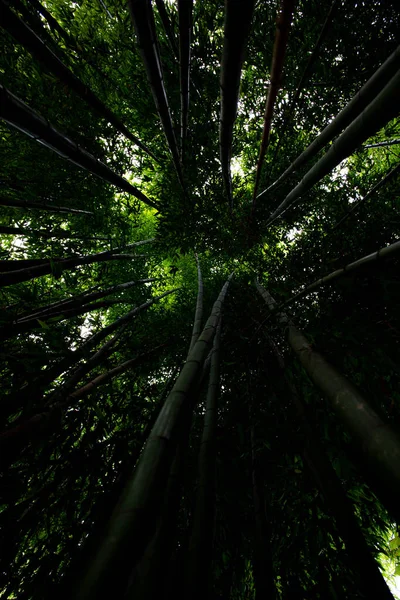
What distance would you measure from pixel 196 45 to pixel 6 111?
116 inches

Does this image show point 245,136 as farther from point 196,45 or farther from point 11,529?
point 11,529

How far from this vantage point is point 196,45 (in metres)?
3.04

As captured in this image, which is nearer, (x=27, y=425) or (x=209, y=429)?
(x=27, y=425)

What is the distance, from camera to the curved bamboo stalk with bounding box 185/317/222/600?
110 cm

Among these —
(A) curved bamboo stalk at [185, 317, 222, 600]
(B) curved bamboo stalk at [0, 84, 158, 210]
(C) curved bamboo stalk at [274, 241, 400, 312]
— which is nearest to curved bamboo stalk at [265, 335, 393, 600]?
(A) curved bamboo stalk at [185, 317, 222, 600]

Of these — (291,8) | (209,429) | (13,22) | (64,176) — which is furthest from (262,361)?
(64,176)

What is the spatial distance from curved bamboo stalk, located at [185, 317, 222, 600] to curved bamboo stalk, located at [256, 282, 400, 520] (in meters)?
0.89

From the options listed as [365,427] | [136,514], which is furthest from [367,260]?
[136,514]

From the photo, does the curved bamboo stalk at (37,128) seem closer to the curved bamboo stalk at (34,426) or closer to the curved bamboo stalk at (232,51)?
the curved bamboo stalk at (232,51)

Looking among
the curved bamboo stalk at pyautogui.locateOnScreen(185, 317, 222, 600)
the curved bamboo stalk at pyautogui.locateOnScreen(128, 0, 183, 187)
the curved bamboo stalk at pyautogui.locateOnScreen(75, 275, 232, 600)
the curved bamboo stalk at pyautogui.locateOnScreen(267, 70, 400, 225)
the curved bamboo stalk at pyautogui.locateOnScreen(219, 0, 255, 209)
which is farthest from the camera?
the curved bamboo stalk at pyautogui.locateOnScreen(128, 0, 183, 187)

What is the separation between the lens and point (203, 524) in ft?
4.39

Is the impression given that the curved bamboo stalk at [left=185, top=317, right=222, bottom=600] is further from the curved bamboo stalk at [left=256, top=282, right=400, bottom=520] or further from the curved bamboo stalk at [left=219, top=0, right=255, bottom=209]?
the curved bamboo stalk at [left=219, top=0, right=255, bottom=209]

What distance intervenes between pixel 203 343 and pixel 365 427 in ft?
4.09

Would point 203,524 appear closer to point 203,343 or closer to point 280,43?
point 203,343
